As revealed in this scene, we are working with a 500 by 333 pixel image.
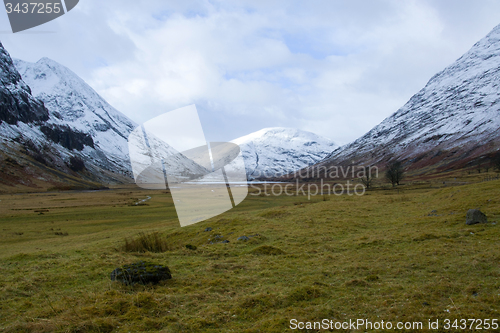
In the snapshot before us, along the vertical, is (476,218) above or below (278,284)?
above

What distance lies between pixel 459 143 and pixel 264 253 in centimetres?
22172

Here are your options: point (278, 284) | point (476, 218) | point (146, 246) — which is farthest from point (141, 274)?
point (476, 218)

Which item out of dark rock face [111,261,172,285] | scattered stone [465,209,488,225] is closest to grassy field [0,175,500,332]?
dark rock face [111,261,172,285]

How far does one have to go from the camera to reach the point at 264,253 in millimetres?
17266

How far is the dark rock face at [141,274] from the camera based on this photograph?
1147 centimetres

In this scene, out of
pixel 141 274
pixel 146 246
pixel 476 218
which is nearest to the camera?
pixel 141 274

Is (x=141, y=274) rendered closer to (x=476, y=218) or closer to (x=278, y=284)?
(x=278, y=284)

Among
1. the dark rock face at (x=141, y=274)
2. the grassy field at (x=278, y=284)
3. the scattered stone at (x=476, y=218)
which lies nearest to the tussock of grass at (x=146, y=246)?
the grassy field at (x=278, y=284)

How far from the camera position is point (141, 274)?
11.7 m

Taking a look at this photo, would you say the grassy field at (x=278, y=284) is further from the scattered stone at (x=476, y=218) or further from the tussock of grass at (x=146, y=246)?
the tussock of grass at (x=146, y=246)

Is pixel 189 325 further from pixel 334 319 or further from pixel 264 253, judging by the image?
pixel 264 253

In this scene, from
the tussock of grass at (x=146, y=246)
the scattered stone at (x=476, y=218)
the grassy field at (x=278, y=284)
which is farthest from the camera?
the tussock of grass at (x=146, y=246)

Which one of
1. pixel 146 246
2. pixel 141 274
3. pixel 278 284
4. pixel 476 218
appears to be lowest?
pixel 278 284

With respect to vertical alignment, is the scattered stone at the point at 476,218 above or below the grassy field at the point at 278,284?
above
